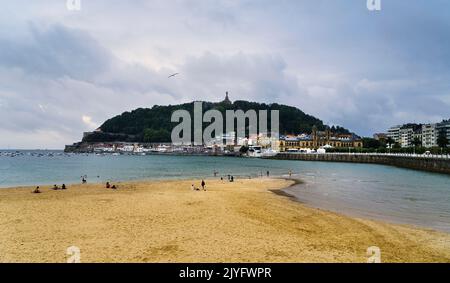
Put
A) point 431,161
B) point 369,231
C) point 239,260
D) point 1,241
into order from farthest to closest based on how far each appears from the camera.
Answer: point 431,161 < point 369,231 < point 1,241 < point 239,260

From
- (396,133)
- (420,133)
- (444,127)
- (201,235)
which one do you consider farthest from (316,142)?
(201,235)

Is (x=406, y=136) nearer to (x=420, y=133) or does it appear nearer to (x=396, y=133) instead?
(x=420, y=133)

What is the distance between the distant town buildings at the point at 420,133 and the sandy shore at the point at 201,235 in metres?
137

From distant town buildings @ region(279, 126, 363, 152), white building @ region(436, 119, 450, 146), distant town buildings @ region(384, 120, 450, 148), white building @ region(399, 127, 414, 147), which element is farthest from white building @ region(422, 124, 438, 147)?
distant town buildings @ region(279, 126, 363, 152)

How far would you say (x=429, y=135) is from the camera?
161500 millimetres

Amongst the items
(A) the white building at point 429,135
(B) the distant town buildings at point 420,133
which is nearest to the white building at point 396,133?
(B) the distant town buildings at point 420,133

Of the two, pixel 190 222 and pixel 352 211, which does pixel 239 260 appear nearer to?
pixel 190 222

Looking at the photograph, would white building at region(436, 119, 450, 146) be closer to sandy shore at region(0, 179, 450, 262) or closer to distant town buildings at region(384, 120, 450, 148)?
distant town buildings at region(384, 120, 450, 148)

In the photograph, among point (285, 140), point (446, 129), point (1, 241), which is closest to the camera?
point (1, 241)

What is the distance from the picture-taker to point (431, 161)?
64.9 meters

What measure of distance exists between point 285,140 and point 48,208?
150021mm

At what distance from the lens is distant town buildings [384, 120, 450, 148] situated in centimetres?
15062

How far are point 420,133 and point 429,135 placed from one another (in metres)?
7.58

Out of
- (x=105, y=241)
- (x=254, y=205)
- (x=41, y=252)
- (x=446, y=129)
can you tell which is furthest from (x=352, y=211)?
(x=446, y=129)
